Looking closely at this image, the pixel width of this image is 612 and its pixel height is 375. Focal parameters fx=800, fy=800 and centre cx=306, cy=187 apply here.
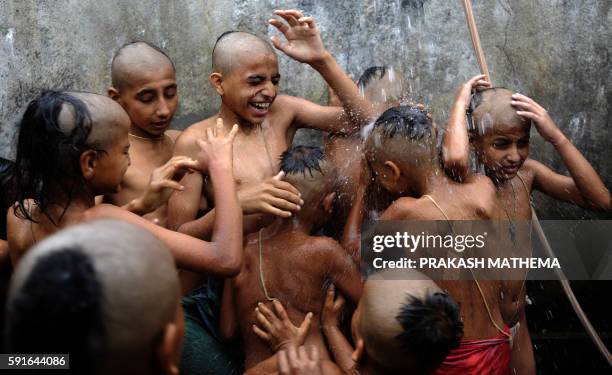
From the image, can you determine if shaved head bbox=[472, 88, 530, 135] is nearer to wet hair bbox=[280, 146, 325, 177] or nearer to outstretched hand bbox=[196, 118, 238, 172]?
wet hair bbox=[280, 146, 325, 177]

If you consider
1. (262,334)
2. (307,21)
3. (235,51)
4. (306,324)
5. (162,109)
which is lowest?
(262,334)

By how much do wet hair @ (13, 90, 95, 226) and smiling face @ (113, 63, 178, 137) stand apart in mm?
1297

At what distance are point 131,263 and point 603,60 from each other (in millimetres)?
4367

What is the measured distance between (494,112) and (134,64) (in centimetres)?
Result: 199

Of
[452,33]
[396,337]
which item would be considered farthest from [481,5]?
[396,337]

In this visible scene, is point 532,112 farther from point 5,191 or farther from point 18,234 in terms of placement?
point 5,191

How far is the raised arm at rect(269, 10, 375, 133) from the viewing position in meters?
4.42

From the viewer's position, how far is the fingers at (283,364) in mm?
3362

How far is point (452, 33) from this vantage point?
5.50 m

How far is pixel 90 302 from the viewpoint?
190cm

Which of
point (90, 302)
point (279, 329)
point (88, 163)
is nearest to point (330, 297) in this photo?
point (279, 329)

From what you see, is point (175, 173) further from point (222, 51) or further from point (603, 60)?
point (603, 60)

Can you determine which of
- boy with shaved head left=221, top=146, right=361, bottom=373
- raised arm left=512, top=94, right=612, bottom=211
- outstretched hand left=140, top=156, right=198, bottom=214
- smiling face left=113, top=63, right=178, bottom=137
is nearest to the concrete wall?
raised arm left=512, top=94, right=612, bottom=211
